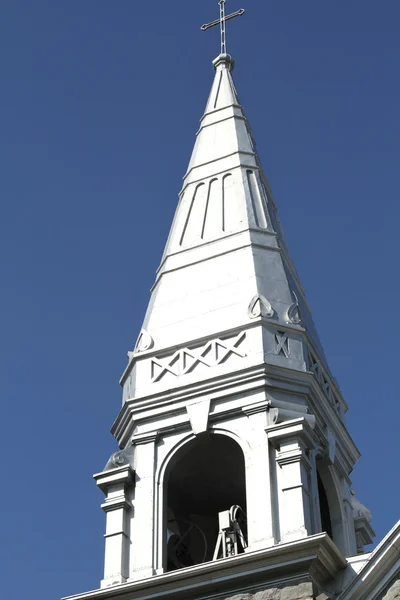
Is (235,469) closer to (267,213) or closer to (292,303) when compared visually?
(292,303)

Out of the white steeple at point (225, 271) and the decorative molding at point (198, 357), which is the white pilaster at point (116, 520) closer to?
the white steeple at point (225, 271)

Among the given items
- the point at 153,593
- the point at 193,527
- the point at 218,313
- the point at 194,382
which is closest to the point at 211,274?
the point at 218,313

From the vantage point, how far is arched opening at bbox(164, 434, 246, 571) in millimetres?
20359

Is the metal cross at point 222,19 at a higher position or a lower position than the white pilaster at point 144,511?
higher

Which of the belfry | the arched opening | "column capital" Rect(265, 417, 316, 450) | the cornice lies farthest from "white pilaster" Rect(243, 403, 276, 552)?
the cornice

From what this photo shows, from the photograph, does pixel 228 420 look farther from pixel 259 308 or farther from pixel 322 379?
pixel 322 379

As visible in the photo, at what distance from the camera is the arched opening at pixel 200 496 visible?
66.8 ft

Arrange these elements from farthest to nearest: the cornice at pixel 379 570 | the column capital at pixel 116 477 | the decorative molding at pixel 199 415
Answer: the decorative molding at pixel 199 415, the column capital at pixel 116 477, the cornice at pixel 379 570

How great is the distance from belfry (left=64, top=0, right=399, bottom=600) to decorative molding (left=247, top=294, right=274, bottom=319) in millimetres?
27

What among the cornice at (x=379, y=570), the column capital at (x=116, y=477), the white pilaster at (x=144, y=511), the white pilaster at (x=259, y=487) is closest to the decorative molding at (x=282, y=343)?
the white pilaster at (x=259, y=487)

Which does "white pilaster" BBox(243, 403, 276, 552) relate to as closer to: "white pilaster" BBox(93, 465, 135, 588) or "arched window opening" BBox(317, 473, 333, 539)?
"white pilaster" BBox(93, 465, 135, 588)

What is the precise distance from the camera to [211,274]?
71.1ft

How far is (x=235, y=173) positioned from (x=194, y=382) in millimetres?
5365

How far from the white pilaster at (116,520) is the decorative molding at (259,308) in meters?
2.98
